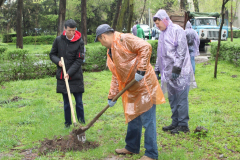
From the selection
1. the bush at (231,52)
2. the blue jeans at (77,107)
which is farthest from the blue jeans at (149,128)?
the bush at (231,52)

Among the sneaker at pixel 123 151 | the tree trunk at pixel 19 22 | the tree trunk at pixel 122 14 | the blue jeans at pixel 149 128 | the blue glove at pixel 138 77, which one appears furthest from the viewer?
the tree trunk at pixel 19 22

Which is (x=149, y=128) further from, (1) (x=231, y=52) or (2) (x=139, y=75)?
(1) (x=231, y=52)

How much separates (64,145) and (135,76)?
1562 millimetres

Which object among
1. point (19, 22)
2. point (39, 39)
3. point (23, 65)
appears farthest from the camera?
point (39, 39)

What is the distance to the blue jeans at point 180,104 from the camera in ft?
13.4

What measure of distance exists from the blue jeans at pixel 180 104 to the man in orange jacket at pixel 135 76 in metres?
1.01

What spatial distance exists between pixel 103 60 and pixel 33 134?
6417mm

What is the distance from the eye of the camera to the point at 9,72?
331 inches

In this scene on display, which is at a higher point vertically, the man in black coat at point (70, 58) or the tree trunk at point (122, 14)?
the tree trunk at point (122, 14)

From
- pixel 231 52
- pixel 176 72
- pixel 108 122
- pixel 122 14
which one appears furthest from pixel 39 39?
pixel 176 72

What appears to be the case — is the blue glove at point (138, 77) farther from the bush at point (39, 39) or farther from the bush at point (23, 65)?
the bush at point (39, 39)

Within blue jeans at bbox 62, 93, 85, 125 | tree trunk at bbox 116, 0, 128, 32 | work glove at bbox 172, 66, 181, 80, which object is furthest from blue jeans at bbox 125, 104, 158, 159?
tree trunk at bbox 116, 0, 128, 32

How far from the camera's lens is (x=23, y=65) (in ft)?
28.4

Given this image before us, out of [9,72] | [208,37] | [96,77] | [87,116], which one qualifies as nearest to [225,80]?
[96,77]
